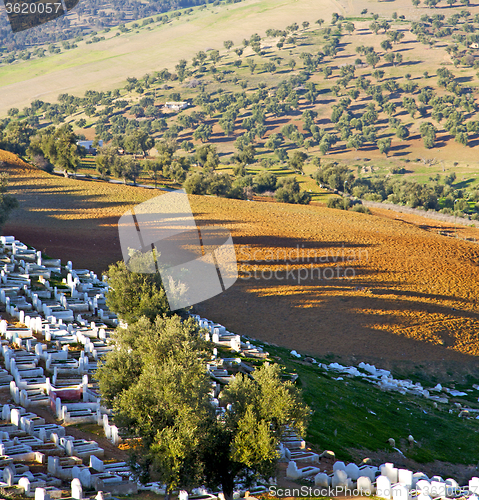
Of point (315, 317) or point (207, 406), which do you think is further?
point (315, 317)

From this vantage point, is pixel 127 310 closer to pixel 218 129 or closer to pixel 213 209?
pixel 213 209

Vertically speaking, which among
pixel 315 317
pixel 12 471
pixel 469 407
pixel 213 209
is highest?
pixel 12 471

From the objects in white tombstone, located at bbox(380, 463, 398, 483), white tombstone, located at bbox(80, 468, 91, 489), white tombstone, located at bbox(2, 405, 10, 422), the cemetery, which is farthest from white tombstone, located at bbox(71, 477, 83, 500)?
white tombstone, located at bbox(380, 463, 398, 483)

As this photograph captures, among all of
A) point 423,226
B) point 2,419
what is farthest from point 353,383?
point 423,226

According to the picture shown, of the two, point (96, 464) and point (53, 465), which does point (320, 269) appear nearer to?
point (96, 464)

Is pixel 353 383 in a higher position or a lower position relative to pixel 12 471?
lower

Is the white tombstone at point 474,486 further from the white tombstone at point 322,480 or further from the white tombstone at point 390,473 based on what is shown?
the white tombstone at point 322,480

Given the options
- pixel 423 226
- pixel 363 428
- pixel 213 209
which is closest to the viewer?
pixel 363 428
